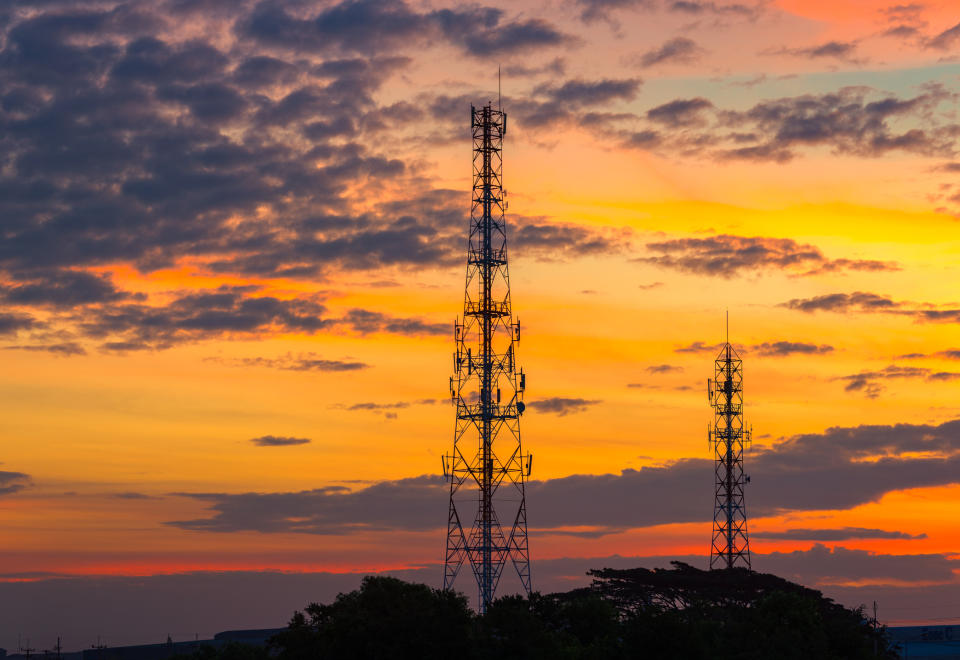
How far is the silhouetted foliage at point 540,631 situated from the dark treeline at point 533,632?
6 cm

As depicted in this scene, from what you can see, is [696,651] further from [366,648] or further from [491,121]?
[491,121]

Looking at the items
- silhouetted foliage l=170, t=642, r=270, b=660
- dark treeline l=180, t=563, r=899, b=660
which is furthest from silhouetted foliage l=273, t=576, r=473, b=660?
silhouetted foliage l=170, t=642, r=270, b=660

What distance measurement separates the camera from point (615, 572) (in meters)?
137

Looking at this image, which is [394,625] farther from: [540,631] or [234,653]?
[234,653]

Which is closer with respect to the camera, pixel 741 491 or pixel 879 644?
pixel 879 644

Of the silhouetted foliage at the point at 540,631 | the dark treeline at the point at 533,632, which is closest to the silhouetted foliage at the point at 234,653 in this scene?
the dark treeline at the point at 533,632

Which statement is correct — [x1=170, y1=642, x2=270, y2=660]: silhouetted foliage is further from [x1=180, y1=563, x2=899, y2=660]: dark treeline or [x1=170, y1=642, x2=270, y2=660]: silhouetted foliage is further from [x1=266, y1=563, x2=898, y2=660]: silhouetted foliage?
[x1=266, y1=563, x2=898, y2=660]: silhouetted foliage

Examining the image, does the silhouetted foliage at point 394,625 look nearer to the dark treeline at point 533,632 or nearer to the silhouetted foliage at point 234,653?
the dark treeline at point 533,632

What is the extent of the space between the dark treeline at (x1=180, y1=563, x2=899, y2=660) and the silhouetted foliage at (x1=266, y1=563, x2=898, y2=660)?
0.06 meters

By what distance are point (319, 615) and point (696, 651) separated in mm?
24343

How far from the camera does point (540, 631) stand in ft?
254

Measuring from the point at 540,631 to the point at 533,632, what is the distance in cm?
76

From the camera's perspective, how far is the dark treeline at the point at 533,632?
76.4 m

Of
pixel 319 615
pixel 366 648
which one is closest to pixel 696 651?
pixel 366 648
